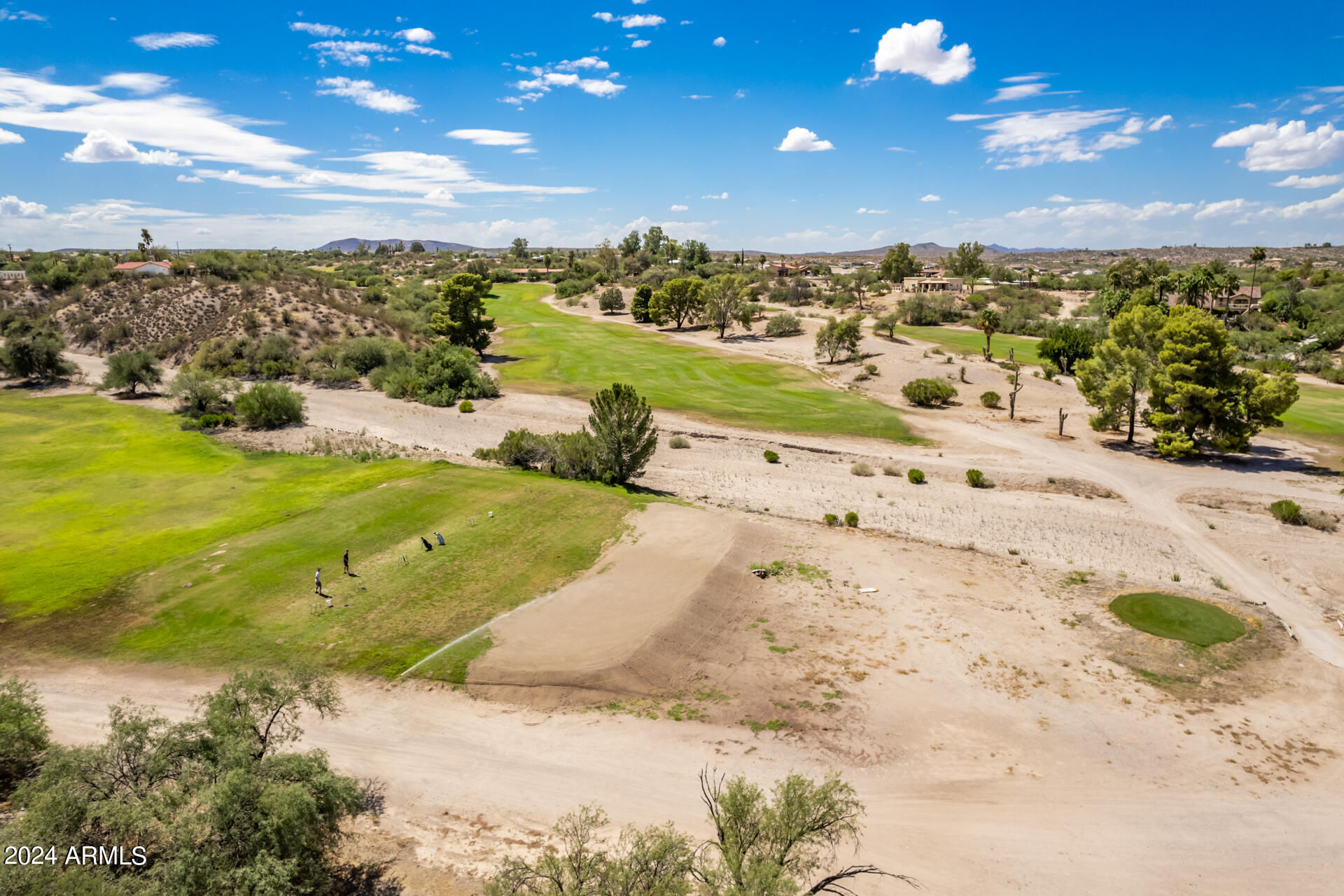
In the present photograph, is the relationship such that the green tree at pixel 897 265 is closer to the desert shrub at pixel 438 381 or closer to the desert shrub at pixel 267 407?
the desert shrub at pixel 438 381

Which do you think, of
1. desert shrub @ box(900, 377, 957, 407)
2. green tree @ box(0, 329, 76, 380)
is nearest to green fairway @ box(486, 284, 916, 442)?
desert shrub @ box(900, 377, 957, 407)

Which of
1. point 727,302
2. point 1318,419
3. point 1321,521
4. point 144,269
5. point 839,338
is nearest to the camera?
point 1321,521

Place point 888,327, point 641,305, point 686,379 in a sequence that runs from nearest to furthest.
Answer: point 686,379, point 888,327, point 641,305

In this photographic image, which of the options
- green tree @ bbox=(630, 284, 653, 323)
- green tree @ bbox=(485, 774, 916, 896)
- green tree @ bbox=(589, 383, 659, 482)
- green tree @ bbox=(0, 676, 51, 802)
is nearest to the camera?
green tree @ bbox=(485, 774, 916, 896)

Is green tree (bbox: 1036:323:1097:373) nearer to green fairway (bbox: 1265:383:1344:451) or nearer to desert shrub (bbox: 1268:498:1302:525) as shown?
green fairway (bbox: 1265:383:1344:451)

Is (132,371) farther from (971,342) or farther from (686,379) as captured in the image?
(971,342)

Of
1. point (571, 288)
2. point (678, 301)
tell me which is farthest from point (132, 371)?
point (571, 288)

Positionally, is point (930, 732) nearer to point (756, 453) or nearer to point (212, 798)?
point (212, 798)

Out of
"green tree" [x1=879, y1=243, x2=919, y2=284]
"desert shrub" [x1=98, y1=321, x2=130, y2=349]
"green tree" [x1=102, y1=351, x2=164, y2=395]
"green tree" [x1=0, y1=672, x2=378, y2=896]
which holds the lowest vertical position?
"green tree" [x1=0, y1=672, x2=378, y2=896]
